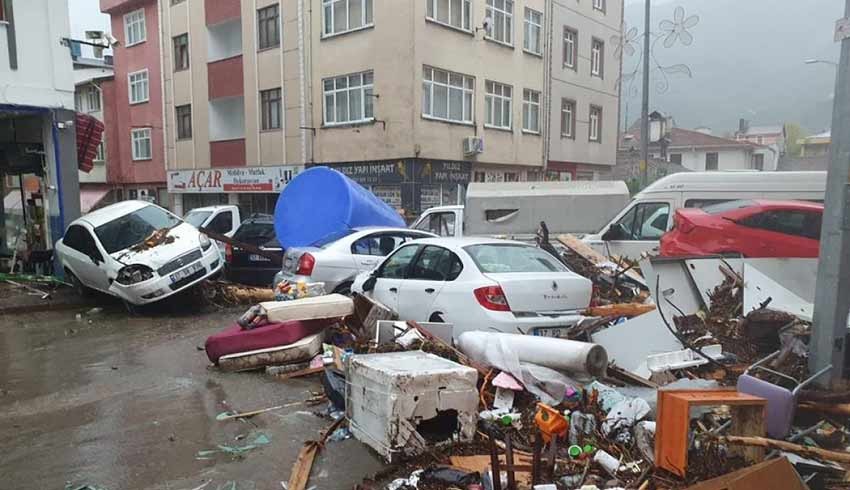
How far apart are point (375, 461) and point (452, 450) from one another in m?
0.56

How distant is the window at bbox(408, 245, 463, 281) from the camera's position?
21.8 feet

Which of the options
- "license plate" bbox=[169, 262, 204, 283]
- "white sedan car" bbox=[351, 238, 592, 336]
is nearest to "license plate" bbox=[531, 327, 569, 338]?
"white sedan car" bbox=[351, 238, 592, 336]

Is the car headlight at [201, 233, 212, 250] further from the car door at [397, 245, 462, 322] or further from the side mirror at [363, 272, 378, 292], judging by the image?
the car door at [397, 245, 462, 322]

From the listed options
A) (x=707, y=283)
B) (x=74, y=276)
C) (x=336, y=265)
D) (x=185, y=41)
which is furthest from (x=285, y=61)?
(x=707, y=283)

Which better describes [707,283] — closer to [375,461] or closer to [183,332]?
[375,461]

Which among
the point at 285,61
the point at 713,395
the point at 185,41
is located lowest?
the point at 713,395

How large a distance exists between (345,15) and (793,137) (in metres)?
59.3

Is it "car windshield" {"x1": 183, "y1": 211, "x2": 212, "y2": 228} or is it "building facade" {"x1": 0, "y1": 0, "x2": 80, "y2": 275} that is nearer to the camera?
"building facade" {"x1": 0, "y1": 0, "x2": 80, "y2": 275}

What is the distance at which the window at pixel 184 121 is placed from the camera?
88.0 ft

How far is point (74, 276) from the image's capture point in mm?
11531

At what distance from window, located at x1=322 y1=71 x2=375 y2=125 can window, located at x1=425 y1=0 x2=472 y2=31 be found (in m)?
2.79

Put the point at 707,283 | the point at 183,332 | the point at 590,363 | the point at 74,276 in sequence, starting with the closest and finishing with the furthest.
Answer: the point at 590,363
the point at 707,283
the point at 183,332
the point at 74,276

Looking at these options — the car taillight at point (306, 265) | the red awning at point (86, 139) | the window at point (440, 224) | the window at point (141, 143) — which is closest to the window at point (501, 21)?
the window at point (440, 224)

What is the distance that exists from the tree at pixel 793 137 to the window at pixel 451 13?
45464 millimetres
